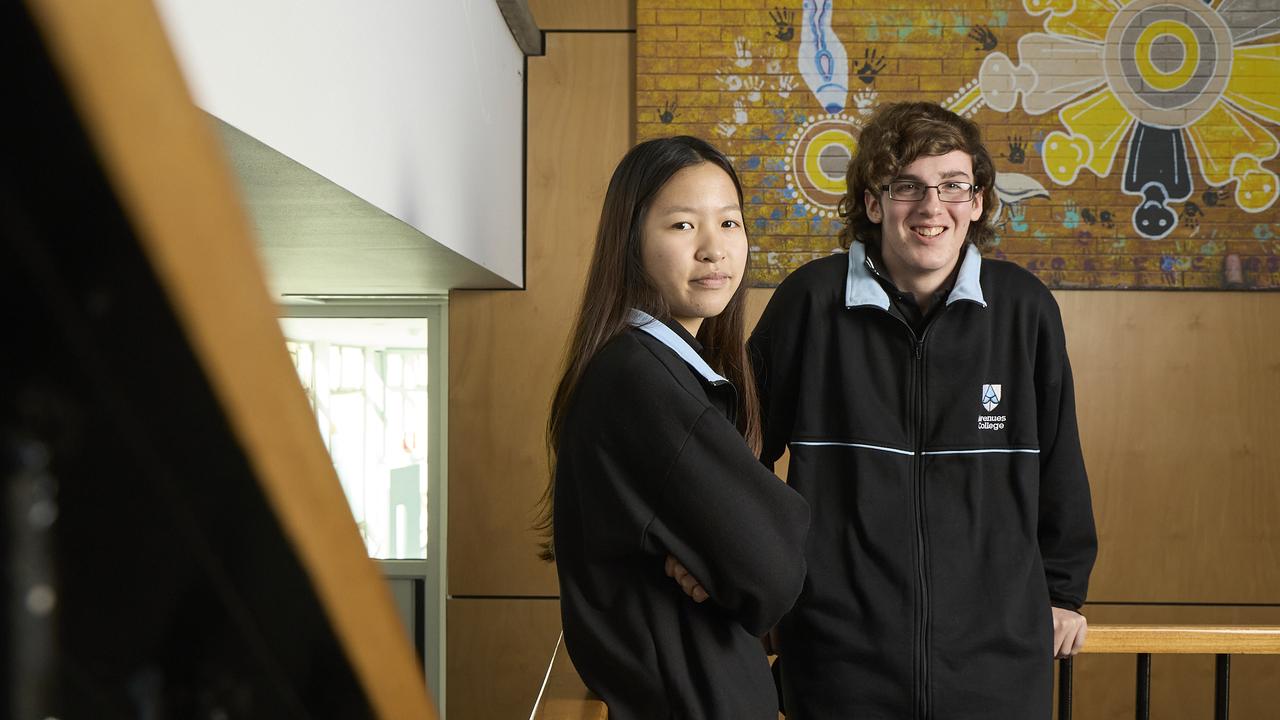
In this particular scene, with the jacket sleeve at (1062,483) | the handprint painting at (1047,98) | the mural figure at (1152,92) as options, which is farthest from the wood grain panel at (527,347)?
the jacket sleeve at (1062,483)

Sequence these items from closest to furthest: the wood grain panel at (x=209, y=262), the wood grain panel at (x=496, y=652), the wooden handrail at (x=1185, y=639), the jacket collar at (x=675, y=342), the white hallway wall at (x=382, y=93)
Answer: the wood grain panel at (x=209, y=262) → the white hallway wall at (x=382, y=93) → the jacket collar at (x=675, y=342) → the wooden handrail at (x=1185, y=639) → the wood grain panel at (x=496, y=652)

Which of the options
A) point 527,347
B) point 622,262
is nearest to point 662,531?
point 622,262

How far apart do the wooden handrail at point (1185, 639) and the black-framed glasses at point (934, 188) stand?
0.76m

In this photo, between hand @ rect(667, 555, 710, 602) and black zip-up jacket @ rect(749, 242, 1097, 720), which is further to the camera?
black zip-up jacket @ rect(749, 242, 1097, 720)

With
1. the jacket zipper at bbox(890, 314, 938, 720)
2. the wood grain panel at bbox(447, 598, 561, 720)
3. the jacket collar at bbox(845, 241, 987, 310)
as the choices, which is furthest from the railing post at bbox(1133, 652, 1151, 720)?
the wood grain panel at bbox(447, 598, 561, 720)

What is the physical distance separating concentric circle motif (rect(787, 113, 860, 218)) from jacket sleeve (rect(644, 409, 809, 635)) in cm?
176

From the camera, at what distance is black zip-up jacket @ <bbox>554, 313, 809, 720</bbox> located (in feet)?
3.09

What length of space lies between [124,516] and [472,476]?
261cm

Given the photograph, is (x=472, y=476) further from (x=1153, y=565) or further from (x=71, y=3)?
(x=71, y=3)

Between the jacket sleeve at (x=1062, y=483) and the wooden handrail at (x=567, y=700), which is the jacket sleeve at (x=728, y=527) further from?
the jacket sleeve at (x=1062, y=483)

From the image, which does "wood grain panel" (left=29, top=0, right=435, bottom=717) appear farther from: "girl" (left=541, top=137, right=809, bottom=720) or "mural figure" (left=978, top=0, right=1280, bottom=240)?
"mural figure" (left=978, top=0, right=1280, bottom=240)

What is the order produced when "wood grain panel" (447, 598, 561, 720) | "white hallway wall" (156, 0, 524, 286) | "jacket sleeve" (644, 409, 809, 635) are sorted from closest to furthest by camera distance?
"white hallway wall" (156, 0, 524, 286) → "jacket sleeve" (644, 409, 809, 635) → "wood grain panel" (447, 598, 561, 720)

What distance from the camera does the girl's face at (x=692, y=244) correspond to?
3.68 feet

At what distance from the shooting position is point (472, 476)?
8.78ft
